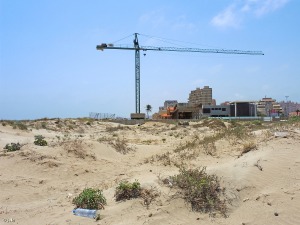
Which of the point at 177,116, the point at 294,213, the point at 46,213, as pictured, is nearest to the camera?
the point at 294,213

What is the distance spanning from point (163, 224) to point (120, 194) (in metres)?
1.42

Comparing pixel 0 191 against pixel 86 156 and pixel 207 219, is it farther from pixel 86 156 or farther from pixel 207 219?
pixel 207 219

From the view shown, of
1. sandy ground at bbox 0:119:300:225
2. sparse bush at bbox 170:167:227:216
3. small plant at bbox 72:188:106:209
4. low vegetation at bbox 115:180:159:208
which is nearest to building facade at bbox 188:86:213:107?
sandy ground at bbox 0:119:300:225

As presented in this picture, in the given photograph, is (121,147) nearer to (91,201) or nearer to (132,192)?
(132,192)

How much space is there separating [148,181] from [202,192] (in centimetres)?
143

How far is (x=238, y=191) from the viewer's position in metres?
6.88

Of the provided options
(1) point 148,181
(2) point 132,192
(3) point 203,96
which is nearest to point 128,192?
(2) point 132,192

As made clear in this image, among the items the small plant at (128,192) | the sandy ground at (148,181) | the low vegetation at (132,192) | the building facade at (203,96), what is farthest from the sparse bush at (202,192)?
the building facade at (203,96)

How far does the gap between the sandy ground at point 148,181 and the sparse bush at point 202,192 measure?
5.5 inches

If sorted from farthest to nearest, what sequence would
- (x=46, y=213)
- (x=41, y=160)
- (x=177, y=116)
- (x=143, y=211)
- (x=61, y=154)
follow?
(x=177, y=116) → (x=61, y=154) → (x=41, y=160) → (x=46, y=213) → (x=143, y=211)

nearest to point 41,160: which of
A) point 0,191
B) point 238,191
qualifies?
point 0,191

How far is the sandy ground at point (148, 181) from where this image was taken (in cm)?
627

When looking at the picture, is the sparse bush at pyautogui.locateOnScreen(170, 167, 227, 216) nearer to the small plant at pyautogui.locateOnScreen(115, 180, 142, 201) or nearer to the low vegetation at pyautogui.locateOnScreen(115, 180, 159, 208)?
the low vegetation at pyautogui.locateOnScreen(115, 180, 159, 208)

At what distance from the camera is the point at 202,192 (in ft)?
21.8
